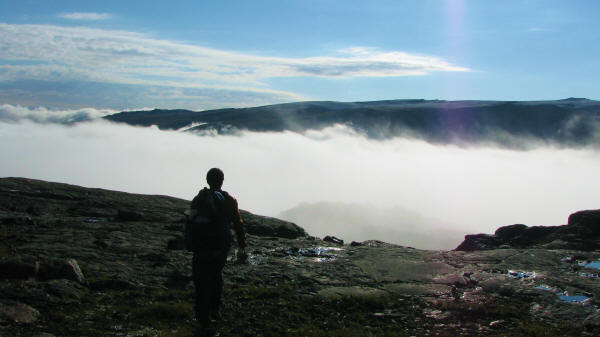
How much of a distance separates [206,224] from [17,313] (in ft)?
13.4

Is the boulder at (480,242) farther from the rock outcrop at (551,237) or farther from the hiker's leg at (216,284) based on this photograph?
the hiker's leg at (216,284)

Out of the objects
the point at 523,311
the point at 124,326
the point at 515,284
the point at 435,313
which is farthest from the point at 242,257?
the point at 515,284

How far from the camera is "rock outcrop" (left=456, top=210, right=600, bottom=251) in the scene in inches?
865

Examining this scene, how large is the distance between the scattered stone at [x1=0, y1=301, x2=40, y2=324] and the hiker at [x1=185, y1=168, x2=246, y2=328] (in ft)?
10.6

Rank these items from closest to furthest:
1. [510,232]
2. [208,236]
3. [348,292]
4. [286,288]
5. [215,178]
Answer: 1. [208,236]
2. [215,178]
3. [348,292]
4. [286,288]
5. [510,232]

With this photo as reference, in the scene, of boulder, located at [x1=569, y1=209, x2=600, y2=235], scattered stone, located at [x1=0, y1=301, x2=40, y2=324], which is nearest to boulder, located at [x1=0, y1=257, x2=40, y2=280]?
scattered stone, located at [x1=0, y1=301, x2=40, y2=324]

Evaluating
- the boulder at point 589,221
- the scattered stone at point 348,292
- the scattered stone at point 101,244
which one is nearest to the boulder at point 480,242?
the boulder at point 589,221

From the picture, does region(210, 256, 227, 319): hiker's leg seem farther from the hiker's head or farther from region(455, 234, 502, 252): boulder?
region(455, 234, 502, 252): boulder

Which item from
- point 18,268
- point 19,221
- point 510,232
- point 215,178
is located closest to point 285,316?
point 215,178

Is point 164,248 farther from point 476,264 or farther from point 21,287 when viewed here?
point 476,264

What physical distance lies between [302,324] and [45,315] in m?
5.30

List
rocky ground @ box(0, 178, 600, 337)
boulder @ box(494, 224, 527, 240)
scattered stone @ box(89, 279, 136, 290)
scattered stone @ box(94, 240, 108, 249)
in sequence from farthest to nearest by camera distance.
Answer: boulder @ box(494, 224, 527, 240) < scattered stone @ box(94, 240, 108, 249) < scattered stone @ box(89, 279, 136, 290) < rocky ground @ box(0, 178, 600, 337)

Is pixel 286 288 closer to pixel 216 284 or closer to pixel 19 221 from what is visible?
pixel 216 284

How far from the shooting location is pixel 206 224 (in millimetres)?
9500
